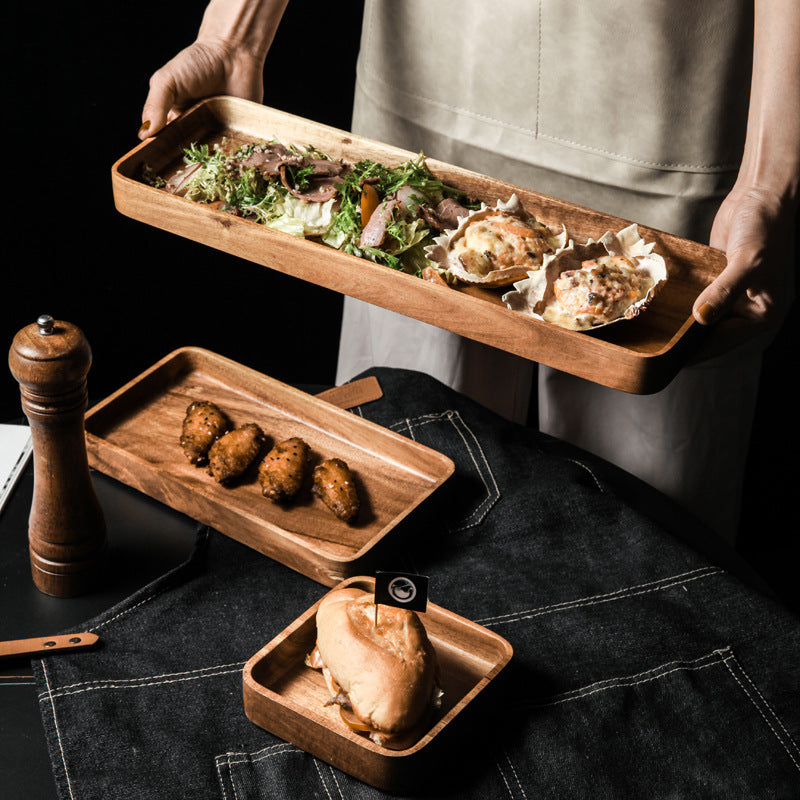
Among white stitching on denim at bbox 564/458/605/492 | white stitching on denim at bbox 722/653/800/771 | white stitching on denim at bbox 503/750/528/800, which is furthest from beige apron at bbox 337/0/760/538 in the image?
white stitching on denim at bbox 503/750/528/800

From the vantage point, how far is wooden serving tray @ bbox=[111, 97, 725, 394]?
1.55 m

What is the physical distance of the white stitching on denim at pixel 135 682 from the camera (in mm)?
1350

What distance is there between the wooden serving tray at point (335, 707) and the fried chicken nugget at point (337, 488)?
0.23 m

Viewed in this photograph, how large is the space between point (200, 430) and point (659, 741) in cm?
92

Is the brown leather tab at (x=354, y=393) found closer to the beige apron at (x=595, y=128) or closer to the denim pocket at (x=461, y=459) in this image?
the denim pocket at (x=461, y=459)

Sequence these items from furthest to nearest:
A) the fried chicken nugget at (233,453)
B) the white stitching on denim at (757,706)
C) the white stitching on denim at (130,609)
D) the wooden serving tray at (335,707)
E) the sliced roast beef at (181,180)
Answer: the sliced roast beef at (181,180) → the fried chicken nugget at (233,453) → the white stitching on denim at (130,609) → the white stitching on denim at (757,706) → the wooden serving tray at (335,707)

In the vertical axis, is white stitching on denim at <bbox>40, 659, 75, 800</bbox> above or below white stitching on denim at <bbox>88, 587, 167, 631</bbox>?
below

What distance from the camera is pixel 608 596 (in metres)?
1.57

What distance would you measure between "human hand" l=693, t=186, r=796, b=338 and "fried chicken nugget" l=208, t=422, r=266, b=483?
782 millimetres

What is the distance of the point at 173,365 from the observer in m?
1.95

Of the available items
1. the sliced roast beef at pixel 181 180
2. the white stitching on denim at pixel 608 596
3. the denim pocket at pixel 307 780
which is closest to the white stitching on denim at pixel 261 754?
the denim pocket at pixel 307 780

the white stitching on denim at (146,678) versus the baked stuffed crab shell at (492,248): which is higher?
the baked stuffed crab shell at (492,248)

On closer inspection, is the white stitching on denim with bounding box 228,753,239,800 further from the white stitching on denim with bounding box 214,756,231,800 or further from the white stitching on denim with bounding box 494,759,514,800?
the white stitching on denim with bounding box 494,759,514,800

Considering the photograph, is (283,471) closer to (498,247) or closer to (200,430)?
(200,430)
